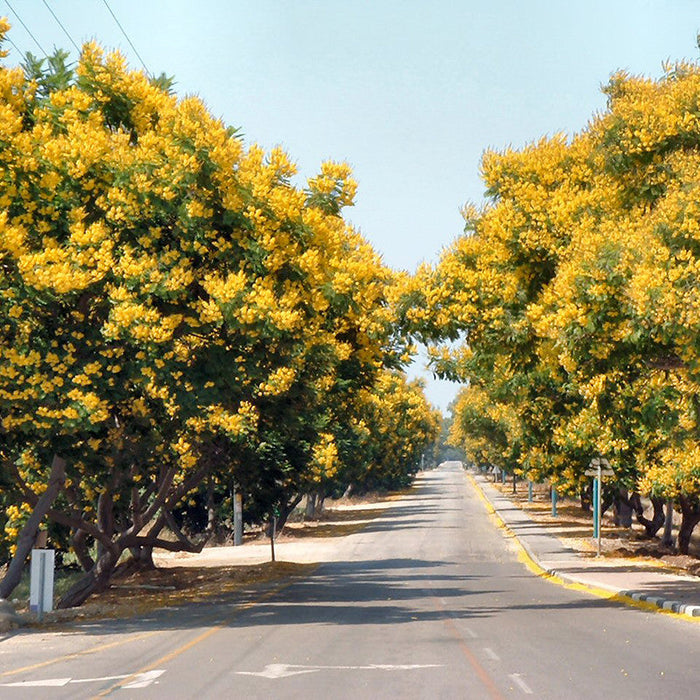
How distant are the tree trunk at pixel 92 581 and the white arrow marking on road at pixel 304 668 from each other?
14.8 m

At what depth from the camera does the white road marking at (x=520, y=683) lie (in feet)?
38.6

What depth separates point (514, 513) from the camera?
78375 millimetres

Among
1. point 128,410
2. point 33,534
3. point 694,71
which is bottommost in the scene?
point 33,534

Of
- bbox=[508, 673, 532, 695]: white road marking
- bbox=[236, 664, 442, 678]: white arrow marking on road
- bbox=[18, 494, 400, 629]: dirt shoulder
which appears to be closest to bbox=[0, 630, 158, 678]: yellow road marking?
bbox=[236, 664, 442, 678]: white arrow marking on road

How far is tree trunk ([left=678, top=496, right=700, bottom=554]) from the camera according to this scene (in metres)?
38.9

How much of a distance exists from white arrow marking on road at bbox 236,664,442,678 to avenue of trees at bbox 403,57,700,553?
634 cm

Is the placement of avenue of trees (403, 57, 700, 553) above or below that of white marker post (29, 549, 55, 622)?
above

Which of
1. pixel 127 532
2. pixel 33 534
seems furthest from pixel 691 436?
pixel 33 534

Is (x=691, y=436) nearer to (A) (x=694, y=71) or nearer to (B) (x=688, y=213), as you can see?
(A) (x=694, y=71)

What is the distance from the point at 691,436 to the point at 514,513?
1874 inches

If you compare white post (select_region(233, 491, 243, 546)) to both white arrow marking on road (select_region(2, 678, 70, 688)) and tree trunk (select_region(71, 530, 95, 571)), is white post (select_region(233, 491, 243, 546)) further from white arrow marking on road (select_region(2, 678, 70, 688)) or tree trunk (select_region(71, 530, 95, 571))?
white arrow marking on road (select_region(2, 678, 70, 688))

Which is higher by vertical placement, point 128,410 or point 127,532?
point 128,410

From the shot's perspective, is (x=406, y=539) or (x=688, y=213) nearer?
(x=688, y=213)

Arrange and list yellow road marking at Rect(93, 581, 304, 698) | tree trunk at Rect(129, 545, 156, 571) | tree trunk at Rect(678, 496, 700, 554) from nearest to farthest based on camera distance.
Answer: yellow road marking at Rect(93, 581, 304, 698) → tree trunk at Rect(129, 545, 156, 571) → tree trunk at Rect(678, 496, 700, 554)
